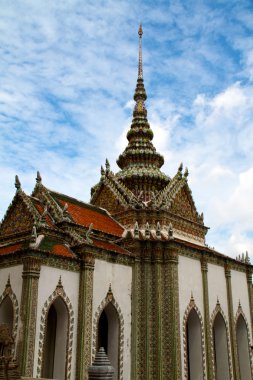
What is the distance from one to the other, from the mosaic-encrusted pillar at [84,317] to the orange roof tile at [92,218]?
299 cm

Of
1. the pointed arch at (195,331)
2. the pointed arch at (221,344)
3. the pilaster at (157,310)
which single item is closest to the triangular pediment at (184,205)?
the pilaster at (157,310)

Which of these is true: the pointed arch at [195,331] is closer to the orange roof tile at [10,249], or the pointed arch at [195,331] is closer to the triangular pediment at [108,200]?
the triangular pediment at [108,200]

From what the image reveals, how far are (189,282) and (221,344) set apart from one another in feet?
12.7

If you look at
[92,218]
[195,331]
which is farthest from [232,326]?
[92,218]

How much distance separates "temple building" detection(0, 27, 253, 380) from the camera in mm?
16203

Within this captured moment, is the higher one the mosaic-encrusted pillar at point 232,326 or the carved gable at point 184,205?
the carved gable at point 184,205

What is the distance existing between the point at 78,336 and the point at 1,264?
3.78 meters

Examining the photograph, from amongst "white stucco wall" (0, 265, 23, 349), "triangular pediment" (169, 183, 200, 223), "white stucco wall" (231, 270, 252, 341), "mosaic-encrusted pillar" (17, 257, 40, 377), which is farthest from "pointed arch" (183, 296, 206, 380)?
"white stucco wall" (0, 265, 23, 349)

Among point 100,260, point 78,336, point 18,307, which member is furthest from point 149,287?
point 18,307

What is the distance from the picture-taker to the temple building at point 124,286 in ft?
53.2

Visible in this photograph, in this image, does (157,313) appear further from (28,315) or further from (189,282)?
(28,315)

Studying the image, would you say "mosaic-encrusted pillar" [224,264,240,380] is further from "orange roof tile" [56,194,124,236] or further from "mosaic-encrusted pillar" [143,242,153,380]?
"orange roof tile" [56,194,124,236]

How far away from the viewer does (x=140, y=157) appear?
27156 millimetres

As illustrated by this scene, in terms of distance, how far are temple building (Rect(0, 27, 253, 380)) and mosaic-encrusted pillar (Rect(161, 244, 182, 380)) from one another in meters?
0.04
